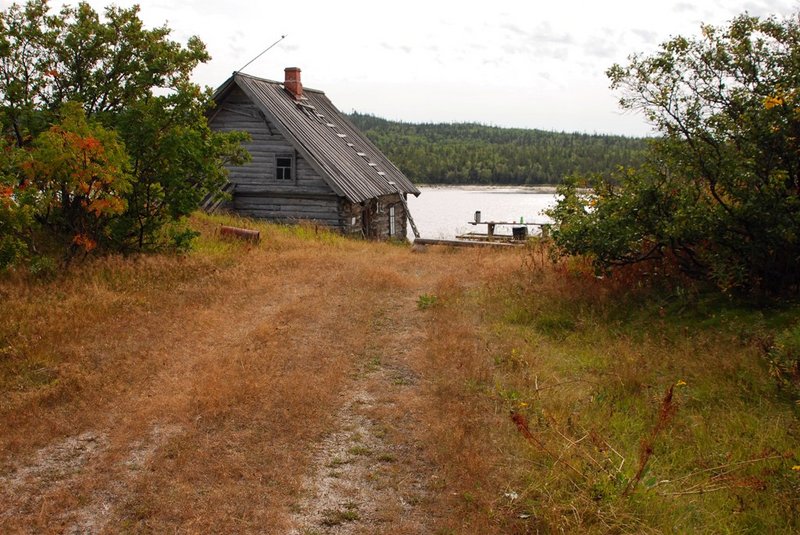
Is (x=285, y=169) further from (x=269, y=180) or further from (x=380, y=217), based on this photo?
(x=380, y=217)

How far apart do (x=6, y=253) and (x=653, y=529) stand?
967 centimetres

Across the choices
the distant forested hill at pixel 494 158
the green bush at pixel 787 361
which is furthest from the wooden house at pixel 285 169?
the distant forested hill at pixel 494 158

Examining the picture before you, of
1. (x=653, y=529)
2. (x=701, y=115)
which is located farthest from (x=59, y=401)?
(x=701, y=115)

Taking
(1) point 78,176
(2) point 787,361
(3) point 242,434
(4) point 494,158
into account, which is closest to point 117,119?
(1) point 78,176

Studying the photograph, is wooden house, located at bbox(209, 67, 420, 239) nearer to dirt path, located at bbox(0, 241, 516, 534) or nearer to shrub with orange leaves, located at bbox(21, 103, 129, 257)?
shrub with orange leaves, located at bbox(21, 103, 129, 257)

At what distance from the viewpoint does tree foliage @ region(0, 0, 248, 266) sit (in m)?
12.2

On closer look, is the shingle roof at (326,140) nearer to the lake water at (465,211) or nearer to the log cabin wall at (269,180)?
the log cabin wall at (269,180)

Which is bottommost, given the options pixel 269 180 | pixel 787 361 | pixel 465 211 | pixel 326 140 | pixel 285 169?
pixel 787 361

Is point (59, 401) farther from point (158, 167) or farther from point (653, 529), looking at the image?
point (158, 167)

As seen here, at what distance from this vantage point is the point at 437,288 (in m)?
12.7

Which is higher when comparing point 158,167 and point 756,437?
point 158,167

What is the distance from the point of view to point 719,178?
8883mm

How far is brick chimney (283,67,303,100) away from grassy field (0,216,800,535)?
18396 millimetres

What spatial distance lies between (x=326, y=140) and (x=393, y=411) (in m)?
20.7
